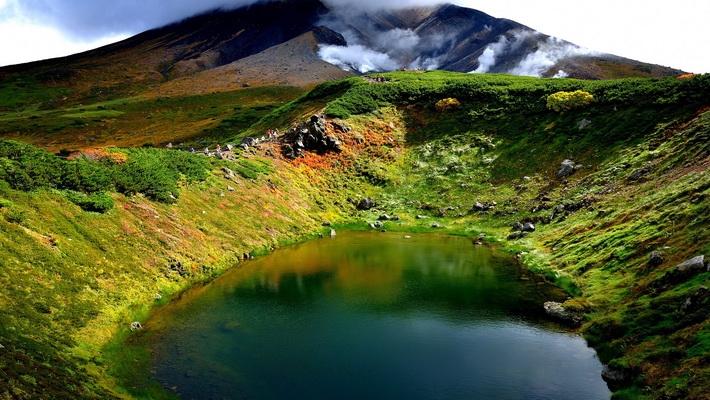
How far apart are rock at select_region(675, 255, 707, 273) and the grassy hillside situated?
360 mm

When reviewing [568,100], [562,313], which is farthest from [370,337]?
[568,100]

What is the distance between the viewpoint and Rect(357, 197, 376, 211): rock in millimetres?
79938

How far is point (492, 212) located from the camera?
71438 millimetres

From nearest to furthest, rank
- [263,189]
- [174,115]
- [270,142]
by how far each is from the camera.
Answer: [263,189]
[270,142]
[174,115]

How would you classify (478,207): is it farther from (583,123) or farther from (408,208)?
(583,123)

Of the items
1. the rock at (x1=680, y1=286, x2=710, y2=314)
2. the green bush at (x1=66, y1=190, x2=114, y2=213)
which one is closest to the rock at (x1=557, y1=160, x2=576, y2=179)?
the rock at (x1=680, y1=286, x2=710, y2=314)

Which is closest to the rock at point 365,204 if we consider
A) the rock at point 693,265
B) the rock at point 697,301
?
the rock at point 693,265

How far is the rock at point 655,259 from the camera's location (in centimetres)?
3269

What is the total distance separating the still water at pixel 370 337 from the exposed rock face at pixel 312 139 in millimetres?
43089

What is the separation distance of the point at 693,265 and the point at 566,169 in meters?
46.7

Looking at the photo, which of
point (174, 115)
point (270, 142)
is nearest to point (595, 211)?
point (270, 142)

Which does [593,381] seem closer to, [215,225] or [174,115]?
[215,225]

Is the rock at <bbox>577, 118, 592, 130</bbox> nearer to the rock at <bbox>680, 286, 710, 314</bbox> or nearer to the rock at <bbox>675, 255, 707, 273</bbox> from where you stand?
the rock at <bbox>675, 255, 707, 273</bbox>

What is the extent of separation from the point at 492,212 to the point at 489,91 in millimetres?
44930
